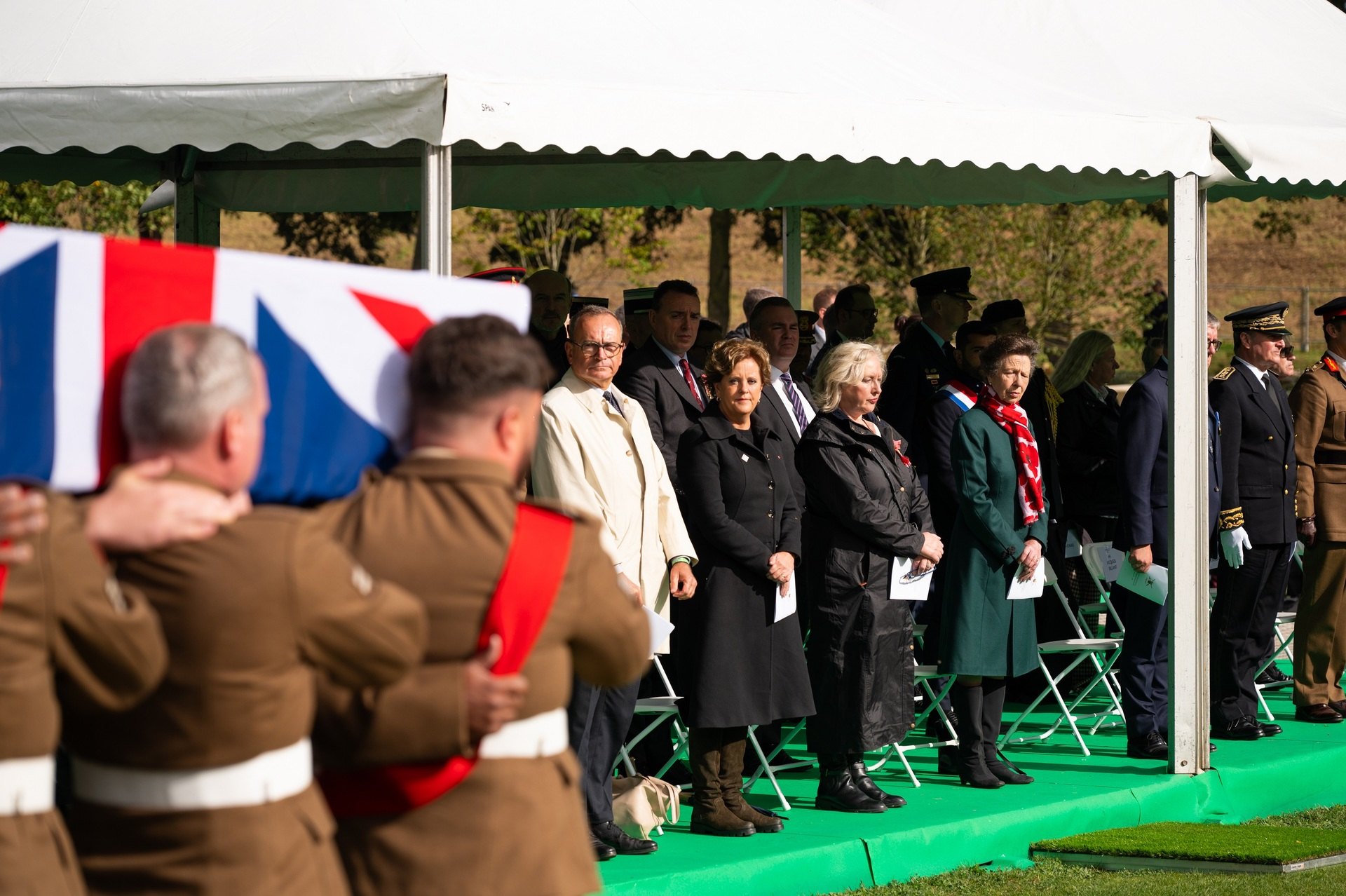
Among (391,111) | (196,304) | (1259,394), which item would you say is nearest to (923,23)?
(1259,394)

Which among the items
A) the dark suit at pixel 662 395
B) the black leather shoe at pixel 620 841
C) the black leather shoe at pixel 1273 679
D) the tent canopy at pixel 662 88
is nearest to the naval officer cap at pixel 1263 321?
the tent canopy at pixel 662 88

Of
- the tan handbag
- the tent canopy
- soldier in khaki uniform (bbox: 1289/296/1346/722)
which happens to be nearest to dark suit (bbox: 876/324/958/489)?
the tent canopy

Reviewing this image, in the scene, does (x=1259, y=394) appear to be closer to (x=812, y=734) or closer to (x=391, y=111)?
(x=812, y=734)

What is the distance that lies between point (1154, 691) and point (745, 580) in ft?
8.29

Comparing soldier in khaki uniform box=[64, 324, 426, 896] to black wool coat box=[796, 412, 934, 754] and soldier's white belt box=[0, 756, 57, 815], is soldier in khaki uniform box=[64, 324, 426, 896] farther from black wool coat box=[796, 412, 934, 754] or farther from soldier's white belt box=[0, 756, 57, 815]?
black wool coat box=[796, 412, 934, 754]

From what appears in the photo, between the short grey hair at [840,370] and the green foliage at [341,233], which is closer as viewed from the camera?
the short grey hair at [840,370]

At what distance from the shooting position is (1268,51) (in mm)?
9102

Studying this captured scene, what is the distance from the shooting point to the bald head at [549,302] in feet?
29.8

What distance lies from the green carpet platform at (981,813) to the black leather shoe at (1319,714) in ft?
0.31

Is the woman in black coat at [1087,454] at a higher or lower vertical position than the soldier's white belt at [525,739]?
higher

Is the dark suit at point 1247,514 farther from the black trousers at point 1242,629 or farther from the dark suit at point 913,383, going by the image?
the dark suit at point 913,383

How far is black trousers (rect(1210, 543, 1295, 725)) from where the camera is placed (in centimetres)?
877

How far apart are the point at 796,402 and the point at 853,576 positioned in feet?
4.34

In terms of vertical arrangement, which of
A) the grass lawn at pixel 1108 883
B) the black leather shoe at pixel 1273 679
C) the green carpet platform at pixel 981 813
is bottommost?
the grass lawn at pixel 1108 883
